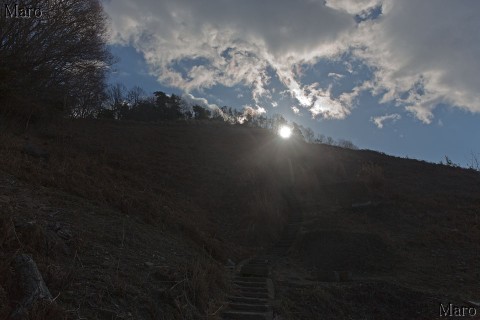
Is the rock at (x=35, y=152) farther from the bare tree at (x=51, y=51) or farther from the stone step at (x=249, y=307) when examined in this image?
the stone step at (x=249, y=307)

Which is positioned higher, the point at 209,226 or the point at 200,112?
the point at 200,112

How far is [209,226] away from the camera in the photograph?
15.2 metres

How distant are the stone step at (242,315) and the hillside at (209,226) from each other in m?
0.28

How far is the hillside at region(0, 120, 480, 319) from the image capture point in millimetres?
5562

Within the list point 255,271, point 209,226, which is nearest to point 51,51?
point 209,226

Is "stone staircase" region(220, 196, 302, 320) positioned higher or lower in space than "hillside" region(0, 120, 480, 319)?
→ lower

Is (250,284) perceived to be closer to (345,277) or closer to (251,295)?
(251,295)

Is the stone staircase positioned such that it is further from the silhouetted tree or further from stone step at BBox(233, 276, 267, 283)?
the silhouetted tree

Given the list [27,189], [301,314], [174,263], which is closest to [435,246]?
[301,314]

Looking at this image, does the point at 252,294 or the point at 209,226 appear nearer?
the point at 252,294

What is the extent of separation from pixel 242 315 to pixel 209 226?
28.1 ft

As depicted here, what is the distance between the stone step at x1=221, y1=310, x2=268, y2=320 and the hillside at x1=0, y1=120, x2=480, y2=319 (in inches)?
11.0

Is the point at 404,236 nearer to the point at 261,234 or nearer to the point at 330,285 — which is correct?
the point at 261,234

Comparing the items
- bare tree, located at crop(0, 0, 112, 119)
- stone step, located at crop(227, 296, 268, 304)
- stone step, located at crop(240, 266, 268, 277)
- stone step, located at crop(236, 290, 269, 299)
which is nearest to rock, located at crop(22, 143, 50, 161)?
bare tree, located at crop(0, 0, 112, 119)
